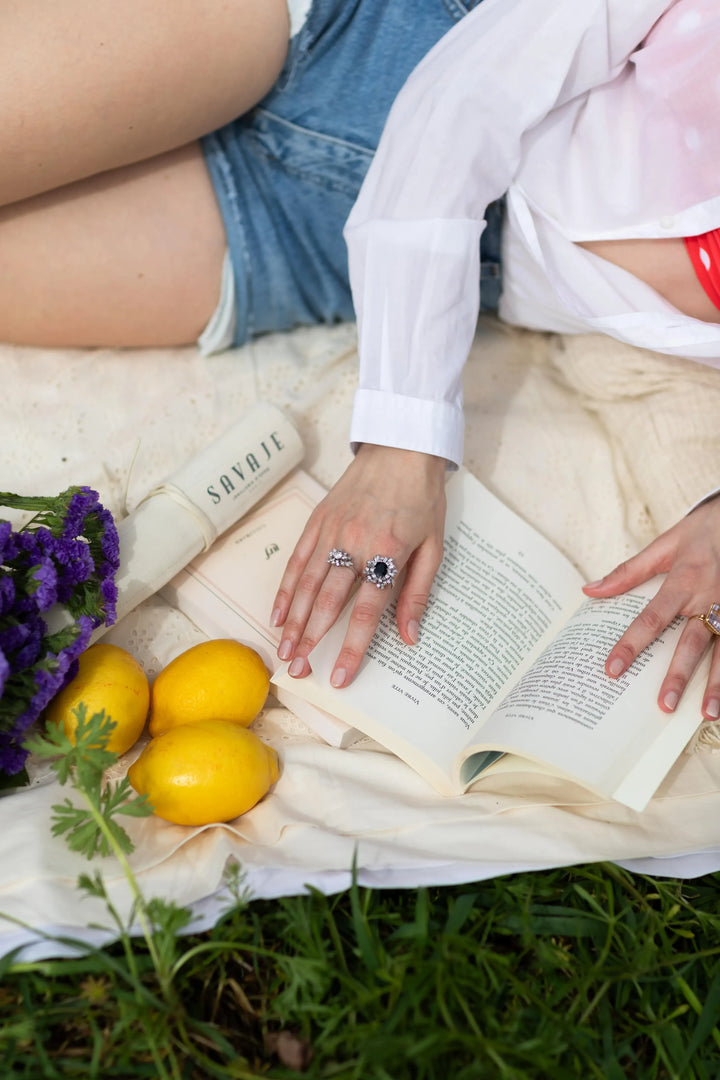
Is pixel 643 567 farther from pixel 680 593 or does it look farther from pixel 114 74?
pixel 114 74

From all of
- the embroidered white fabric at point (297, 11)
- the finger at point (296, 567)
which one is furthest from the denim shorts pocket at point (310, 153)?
the finger at point (296, 567)

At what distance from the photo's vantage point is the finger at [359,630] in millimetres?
936

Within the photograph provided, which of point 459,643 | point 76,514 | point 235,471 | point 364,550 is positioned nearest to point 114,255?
point 235,471

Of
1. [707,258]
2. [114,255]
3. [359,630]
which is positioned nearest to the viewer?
[359,630]

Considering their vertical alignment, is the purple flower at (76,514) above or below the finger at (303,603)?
above

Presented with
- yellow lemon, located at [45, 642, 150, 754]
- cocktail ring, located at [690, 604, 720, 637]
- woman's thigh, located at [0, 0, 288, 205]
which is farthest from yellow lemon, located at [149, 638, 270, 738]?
woman's thigh, located at [0, 0, 288, 205]

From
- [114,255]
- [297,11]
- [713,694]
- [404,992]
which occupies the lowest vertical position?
[404,992]

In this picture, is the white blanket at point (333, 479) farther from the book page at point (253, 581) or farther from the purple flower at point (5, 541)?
the purple flower at point (5, 541)

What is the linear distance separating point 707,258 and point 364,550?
0.56 m

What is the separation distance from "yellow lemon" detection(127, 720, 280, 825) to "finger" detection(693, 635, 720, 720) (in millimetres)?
469

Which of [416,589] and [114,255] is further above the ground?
[114,255]

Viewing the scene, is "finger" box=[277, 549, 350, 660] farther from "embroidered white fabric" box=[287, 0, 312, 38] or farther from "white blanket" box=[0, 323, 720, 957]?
"embroidered white fabric" box=[287, 0, 312, 38]

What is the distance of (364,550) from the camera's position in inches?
38.3

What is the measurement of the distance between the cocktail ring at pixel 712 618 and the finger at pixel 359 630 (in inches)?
13.6
